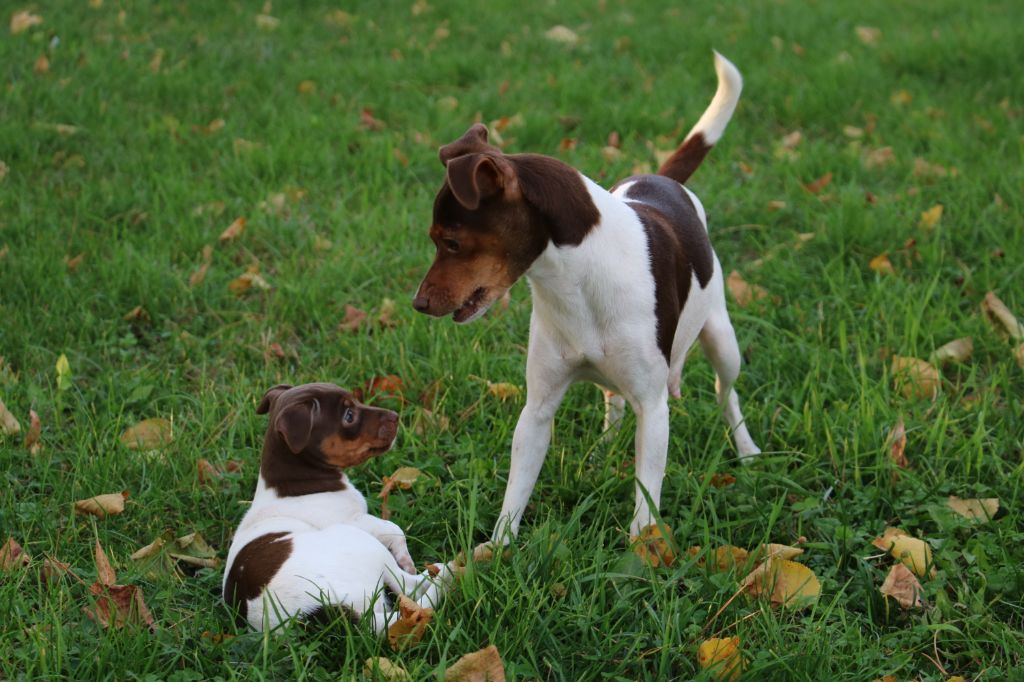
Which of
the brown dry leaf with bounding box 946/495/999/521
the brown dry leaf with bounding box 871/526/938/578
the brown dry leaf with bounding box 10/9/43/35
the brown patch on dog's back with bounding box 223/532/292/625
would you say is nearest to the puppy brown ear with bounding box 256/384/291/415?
the brown patch on dog's back with bounding box 223/532/292/625

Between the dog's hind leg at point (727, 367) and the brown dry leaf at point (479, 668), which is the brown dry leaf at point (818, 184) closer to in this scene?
the dog's hind leg at point (727, 367)

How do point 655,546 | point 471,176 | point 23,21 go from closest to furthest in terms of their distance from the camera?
1. point 471,176
2. point 655,546
3. point 23,21

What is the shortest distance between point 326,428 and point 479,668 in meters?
0.93

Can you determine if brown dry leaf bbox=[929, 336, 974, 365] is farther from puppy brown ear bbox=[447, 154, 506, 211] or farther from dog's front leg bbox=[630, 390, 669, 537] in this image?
puppy brown ear bbox=[447, 154, 506, 211]

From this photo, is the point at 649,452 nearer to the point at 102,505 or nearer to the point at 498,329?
the point at 498,329

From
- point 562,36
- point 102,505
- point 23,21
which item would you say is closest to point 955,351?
point 102,505

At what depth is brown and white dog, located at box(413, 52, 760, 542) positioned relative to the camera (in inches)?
103

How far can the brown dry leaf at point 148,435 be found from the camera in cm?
370

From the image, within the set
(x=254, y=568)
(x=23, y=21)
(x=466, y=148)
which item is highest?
(x=466, y=148)

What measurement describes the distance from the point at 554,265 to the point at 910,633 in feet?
4.53

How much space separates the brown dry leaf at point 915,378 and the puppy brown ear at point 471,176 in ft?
7.13

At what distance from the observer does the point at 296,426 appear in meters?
3.07

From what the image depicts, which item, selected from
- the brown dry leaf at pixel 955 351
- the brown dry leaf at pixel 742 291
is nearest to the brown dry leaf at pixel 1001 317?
the brown dry leaf at pixel 955 351

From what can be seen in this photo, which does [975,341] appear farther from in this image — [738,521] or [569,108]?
[569,108]
